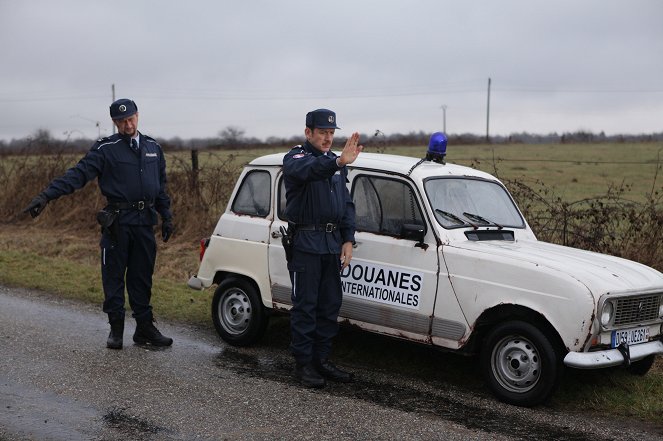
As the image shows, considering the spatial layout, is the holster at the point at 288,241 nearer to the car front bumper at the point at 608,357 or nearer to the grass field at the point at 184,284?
the grass field at the point at 184,284

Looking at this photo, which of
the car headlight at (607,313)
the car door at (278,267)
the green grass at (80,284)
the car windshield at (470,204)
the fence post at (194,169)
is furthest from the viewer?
the fence post at (194,169)

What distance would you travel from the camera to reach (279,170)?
24.3ft

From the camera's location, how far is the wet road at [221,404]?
17.3ft

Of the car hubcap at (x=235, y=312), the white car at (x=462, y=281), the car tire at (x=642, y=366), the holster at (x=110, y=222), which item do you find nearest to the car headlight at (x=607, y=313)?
the white car at (x=462, y=281)

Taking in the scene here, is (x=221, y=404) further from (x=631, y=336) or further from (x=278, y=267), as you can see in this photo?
(x=631, y=336)

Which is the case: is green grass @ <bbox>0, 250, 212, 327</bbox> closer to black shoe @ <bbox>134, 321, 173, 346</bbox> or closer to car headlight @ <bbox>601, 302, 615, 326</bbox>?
black shoe @ <bbox>134, 321, 173, 346</bbox>

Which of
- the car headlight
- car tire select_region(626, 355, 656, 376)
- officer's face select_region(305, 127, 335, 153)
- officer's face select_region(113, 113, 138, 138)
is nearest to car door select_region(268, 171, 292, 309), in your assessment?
officer's face select_region(305, 127, 335, 153)

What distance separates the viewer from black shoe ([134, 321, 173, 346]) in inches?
299

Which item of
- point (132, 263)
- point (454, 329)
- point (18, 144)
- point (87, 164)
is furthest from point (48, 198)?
point (18, 144)

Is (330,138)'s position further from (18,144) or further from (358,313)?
(18,144)

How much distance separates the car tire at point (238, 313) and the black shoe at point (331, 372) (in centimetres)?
103

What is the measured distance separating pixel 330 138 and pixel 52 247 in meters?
8.96

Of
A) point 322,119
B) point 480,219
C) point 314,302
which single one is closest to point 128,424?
point 314,302

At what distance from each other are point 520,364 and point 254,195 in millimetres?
2962
